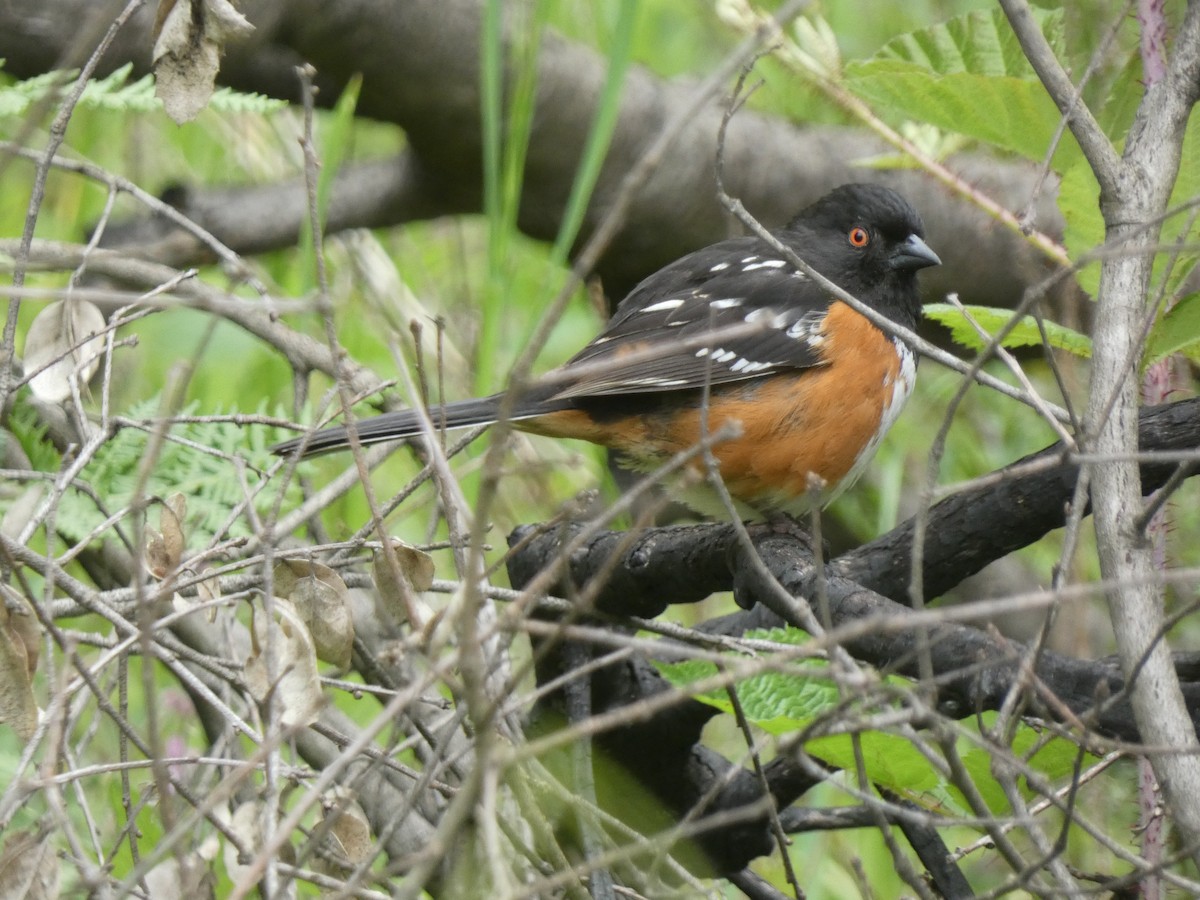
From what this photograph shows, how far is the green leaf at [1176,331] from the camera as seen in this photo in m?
1.58

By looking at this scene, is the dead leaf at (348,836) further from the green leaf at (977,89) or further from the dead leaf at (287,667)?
the green leaf at (977,89)

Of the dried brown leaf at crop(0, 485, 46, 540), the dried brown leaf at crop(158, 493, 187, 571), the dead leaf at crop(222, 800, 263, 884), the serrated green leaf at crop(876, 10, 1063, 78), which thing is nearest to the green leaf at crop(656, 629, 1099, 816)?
the dead leaf at crop(222, 800, 263, 884)

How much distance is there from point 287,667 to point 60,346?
0.89 meters

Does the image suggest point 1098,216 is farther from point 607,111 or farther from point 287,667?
point 287,667

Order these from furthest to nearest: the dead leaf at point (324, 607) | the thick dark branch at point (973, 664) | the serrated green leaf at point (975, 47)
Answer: the serrated green leaf at point (975, 47) → the dead leaf at point (324, 607) → the thick dark branch at point (973, 664)

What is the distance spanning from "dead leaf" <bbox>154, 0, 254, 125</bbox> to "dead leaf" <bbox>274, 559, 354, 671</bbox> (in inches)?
20.6

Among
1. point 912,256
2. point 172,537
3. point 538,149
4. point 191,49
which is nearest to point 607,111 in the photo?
point 191,49

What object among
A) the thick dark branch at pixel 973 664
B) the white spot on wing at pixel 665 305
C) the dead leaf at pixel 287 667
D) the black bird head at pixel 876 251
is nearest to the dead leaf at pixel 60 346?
the dead leaf at pixel 287 667

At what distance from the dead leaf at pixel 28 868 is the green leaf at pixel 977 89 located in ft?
4.65

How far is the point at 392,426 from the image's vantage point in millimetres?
2145

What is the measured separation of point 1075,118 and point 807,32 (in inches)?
46.8

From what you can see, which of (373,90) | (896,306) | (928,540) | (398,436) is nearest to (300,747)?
(398,436)

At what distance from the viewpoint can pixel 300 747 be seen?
194cm

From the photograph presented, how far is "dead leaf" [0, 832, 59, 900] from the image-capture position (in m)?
1.19
